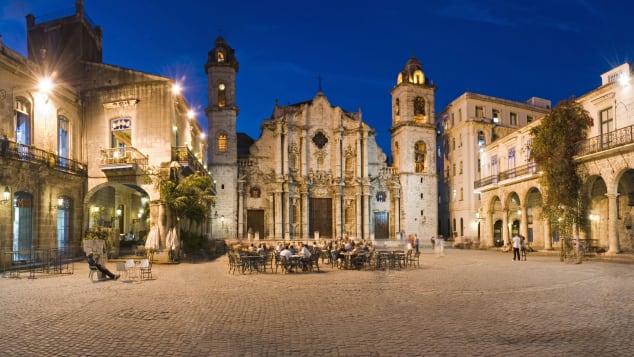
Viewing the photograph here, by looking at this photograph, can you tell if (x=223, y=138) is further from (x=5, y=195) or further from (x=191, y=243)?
(x=5, y=195)

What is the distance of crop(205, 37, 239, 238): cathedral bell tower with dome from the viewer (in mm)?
42469

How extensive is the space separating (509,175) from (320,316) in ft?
97.7

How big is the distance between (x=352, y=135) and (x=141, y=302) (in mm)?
36886

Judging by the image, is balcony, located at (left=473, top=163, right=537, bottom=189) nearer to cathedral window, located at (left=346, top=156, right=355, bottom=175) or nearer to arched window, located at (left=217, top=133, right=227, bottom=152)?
cathedral window, located at (left=346, top=156, right=355, bottom=175)

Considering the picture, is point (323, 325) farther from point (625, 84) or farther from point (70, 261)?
point (625, 84)

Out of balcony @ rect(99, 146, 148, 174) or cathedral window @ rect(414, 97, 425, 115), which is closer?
balcony @ rect(99, 146, 148, 174)

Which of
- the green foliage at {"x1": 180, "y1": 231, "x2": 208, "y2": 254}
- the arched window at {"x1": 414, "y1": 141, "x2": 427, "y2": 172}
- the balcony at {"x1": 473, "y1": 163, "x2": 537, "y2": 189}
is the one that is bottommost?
the green foliage at {"x1": 180, "y1": 231, "x2": 208, "y2": 254}

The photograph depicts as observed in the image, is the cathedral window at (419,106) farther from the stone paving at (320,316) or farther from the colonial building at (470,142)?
the stone paving at (320,316)

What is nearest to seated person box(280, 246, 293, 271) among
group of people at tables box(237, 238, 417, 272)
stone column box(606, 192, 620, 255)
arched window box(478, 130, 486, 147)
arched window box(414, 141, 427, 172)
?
group of people at tables box(237, 238, 417, 272)

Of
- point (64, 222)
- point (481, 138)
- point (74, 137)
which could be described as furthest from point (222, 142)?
point (481, 138)

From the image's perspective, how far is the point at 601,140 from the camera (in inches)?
1030

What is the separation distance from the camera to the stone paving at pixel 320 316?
774 centimetres

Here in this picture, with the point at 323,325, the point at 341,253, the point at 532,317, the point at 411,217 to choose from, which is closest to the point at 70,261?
the point at 341,253

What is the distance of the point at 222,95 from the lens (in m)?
43.7
